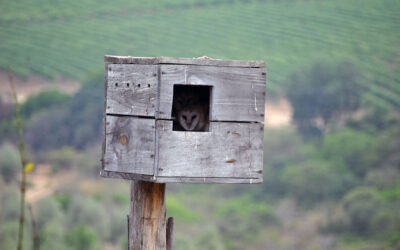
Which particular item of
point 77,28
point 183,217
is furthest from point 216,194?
point 77,28

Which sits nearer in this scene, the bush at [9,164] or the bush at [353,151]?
the bush at [9,164]

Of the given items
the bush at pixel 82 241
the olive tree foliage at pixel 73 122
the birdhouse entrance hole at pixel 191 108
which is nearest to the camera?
the birdhouse entrance hole at pixel 191 108

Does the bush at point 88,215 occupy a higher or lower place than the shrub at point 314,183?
lower

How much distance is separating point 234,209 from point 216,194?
3720mm

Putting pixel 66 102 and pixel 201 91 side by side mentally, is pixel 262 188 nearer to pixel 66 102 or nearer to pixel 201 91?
pixel 66 102

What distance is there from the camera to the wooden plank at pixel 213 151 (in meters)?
3.29

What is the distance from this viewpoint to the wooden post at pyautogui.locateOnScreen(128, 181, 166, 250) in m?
3.42

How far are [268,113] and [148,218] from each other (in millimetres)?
33274

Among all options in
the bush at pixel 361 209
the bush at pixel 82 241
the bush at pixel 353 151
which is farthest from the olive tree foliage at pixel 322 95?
the bush at pixel 82 241

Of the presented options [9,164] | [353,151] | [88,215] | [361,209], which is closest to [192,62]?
[88,215]

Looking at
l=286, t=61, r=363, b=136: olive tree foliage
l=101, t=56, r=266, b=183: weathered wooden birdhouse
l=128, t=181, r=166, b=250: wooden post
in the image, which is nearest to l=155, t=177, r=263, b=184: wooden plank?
l=101, t=56, r=266, b=183: weathered wooden birdhouse

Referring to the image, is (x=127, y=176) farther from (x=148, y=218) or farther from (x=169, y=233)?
(x=169, y=233)

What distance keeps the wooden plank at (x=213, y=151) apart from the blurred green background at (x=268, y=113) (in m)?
16.1

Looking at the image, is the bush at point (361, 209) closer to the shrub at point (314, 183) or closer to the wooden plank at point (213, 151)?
the shrub at point (314, 183)
